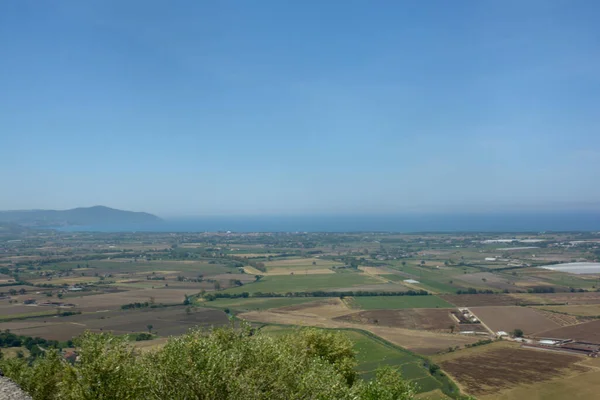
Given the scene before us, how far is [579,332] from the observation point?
5997 centimetres

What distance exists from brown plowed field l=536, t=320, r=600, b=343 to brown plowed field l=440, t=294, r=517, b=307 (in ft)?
57.3

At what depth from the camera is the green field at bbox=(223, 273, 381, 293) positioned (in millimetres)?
102625

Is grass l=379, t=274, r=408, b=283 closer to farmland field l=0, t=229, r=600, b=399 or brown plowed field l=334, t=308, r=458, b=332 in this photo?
farmland field l=0, t=229, r=600, b=399

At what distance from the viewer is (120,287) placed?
343 ft

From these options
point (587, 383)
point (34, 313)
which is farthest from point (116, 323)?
point (587, 383)

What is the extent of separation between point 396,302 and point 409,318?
13479 millimetres

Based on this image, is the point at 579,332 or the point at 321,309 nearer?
the point at 579,332

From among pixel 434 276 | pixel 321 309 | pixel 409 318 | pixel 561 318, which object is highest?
pixel 561 318

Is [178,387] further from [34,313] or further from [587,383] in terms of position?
[34,313]

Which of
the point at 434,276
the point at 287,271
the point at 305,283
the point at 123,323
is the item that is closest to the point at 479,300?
the point at 434,276

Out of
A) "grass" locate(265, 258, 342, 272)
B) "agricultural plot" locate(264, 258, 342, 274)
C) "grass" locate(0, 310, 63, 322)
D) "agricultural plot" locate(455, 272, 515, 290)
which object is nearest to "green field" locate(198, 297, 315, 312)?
"grass" locate(0, 310, 63, 322)

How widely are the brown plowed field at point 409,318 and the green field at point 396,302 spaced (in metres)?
3.27

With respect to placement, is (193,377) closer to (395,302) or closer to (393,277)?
(395,302)

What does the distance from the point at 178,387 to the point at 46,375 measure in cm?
1261
